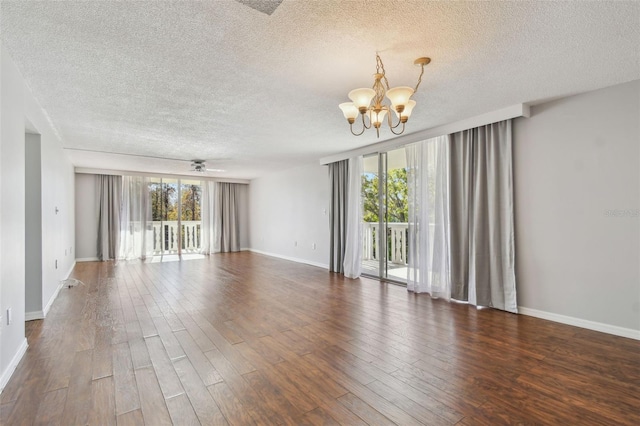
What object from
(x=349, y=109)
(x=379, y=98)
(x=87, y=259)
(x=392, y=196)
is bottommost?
(x=87, y=259)

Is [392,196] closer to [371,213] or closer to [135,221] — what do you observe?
[371,213]

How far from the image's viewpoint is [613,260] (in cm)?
281

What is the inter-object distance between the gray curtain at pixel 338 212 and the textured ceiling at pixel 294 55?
81.4 inches

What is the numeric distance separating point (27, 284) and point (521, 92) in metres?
5.50

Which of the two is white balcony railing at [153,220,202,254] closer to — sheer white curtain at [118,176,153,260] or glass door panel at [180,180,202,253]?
glass door panel at [180,180,202,253]

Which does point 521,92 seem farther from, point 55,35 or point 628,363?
point 55,35

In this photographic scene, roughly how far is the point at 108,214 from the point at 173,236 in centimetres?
173

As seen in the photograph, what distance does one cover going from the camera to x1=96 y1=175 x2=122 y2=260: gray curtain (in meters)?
7.52

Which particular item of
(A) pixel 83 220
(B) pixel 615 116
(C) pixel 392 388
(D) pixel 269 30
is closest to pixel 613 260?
(B) pixel 615 116

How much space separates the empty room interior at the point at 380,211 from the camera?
1787 millimetres

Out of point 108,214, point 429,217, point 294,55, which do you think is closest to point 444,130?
point 429,217

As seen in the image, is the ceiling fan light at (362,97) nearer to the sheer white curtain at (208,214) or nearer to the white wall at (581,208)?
the white wall at (581,208)

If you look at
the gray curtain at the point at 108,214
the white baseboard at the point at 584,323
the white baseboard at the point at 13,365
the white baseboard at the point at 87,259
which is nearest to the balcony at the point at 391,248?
the white baseboard at the point at 584,323

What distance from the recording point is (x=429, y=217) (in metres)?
4.24
